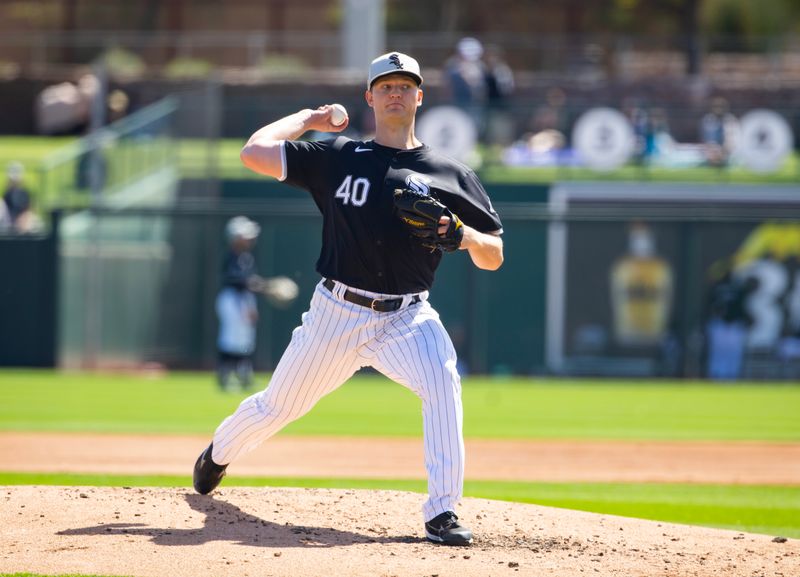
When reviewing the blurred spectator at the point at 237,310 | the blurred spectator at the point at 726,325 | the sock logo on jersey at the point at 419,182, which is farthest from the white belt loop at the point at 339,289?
the blurred spectator at the point at 726,325

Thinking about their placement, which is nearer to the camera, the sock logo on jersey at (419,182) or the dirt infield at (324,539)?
the dirt infield at (324,539)

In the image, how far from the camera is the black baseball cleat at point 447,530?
16.8ft

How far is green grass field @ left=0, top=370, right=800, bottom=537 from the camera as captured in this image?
24.6 ft

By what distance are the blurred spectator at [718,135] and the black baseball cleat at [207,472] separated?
47.7 ft

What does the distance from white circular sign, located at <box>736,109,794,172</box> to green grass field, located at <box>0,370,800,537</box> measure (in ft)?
13.1

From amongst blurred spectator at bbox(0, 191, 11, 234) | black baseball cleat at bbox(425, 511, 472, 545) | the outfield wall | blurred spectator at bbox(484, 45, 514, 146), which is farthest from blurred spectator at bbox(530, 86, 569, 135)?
black baseball cleat at bbox(425, 511, 472, 545)

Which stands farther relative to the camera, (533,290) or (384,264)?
(533,290)

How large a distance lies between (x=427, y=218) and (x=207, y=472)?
1.73 m

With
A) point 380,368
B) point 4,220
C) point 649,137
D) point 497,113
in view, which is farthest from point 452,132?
point 380,368

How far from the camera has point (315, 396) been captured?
5.40 meters

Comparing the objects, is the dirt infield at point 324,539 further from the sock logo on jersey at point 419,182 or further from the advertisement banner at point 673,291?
the advertisement banner at point 673,291

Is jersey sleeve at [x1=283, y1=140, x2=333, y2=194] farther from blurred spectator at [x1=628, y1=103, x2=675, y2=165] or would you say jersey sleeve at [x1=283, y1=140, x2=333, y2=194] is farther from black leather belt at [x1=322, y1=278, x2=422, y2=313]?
blurred spectator at [x1=628, y1=103, x2=675, y2=165]

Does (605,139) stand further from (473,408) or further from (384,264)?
(384,264)

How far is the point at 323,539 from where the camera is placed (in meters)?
5.22
